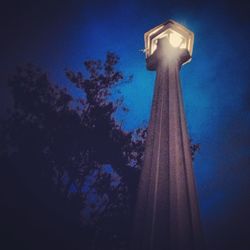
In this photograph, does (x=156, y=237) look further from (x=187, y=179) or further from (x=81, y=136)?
(x=81, y=136)

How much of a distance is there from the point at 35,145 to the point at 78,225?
4.30m

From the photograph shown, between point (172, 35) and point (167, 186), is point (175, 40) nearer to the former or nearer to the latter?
point (172, 35)

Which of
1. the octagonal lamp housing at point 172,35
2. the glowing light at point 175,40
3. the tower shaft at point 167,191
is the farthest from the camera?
the glowing light at point 175,40

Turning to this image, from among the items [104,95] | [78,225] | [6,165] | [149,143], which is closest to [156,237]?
[149,143]

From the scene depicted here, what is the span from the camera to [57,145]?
41.5ft

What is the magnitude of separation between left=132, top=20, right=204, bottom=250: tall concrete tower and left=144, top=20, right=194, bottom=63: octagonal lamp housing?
2102 mm

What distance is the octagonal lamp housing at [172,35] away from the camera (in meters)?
8.99

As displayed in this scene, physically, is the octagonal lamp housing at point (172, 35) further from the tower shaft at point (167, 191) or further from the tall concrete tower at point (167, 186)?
the tower shaft at point (167, 191)

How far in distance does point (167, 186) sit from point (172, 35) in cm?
606

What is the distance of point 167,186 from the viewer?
5.30 meters

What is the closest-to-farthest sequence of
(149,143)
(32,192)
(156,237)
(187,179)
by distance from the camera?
(156,237) < (187,179) < (149,143) < (32,192)

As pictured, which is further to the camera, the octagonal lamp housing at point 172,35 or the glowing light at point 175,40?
the glowing light at point 175,40

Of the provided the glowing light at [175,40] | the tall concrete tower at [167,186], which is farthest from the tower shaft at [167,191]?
the glowing light at [175,40]

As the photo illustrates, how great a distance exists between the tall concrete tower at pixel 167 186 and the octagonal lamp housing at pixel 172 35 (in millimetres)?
2102
